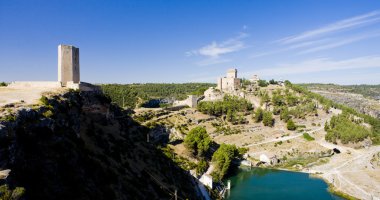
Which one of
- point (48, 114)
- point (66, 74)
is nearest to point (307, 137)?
point (66, 74)

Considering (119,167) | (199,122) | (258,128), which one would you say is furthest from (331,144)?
(119,167)

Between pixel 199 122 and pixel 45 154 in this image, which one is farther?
pixel 199 122

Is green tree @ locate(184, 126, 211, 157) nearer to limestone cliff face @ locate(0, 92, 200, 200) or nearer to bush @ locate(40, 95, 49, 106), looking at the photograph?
limestone cliff face @ locate(0, 92, 200, 200)

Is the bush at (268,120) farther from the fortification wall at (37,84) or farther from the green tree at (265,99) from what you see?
the fortification wall at (37,84)

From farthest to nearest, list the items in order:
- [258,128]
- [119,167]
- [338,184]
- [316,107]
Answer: [316,107]
[258,128]
[338,184]
[119,167]

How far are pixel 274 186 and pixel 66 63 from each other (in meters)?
54.1

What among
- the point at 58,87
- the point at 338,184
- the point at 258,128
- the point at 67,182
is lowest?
the point at 338,184

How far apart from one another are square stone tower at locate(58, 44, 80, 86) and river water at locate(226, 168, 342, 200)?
41634mm

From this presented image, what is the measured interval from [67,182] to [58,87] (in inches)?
660

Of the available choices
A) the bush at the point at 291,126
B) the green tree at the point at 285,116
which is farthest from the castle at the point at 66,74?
the green tree at the point at 285,116

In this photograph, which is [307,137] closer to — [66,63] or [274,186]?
[274,186]

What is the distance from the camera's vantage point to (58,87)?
1435 inches

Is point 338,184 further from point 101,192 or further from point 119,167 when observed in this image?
point 101,192

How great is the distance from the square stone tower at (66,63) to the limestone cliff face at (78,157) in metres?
2.81
